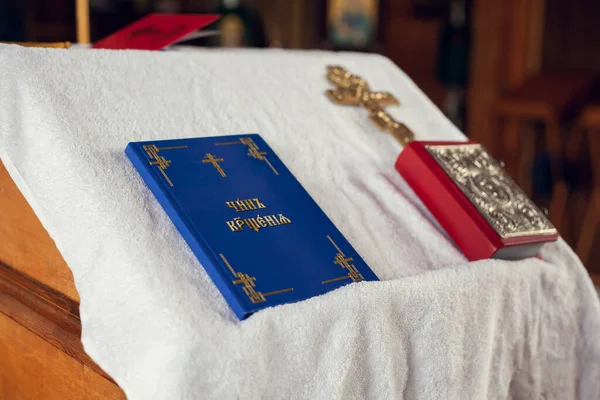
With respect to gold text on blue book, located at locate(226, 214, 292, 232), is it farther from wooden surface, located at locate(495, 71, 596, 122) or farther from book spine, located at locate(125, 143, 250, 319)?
wooden surface, located at locate(495, 71, 596, 122)

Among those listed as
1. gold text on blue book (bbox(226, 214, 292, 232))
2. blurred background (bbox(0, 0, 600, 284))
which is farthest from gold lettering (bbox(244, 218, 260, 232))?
blurred background (bbox(0, 0, 600, 284))

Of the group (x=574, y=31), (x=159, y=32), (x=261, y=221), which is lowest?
(x=574, y=31)

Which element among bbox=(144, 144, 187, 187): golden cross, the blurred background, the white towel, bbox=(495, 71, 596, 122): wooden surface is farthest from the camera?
the blurred background

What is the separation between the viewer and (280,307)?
25.1 inches

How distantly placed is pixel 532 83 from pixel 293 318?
8.36 feet

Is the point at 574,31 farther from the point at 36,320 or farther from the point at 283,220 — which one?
the point at 36,320

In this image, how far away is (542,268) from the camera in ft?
2.89

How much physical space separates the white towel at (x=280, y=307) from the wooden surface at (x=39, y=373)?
8 cm

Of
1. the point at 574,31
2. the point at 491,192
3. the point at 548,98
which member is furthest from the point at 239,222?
the point at 574,31

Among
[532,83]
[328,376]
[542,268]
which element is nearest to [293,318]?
[328,376]

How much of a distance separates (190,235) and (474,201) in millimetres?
378

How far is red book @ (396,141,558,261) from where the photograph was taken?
861 mm

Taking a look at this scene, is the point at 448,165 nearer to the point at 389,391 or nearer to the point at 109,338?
the point at 389,391

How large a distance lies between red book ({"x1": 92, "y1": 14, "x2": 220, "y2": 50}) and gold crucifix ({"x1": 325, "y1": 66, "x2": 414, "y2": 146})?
195 mm
